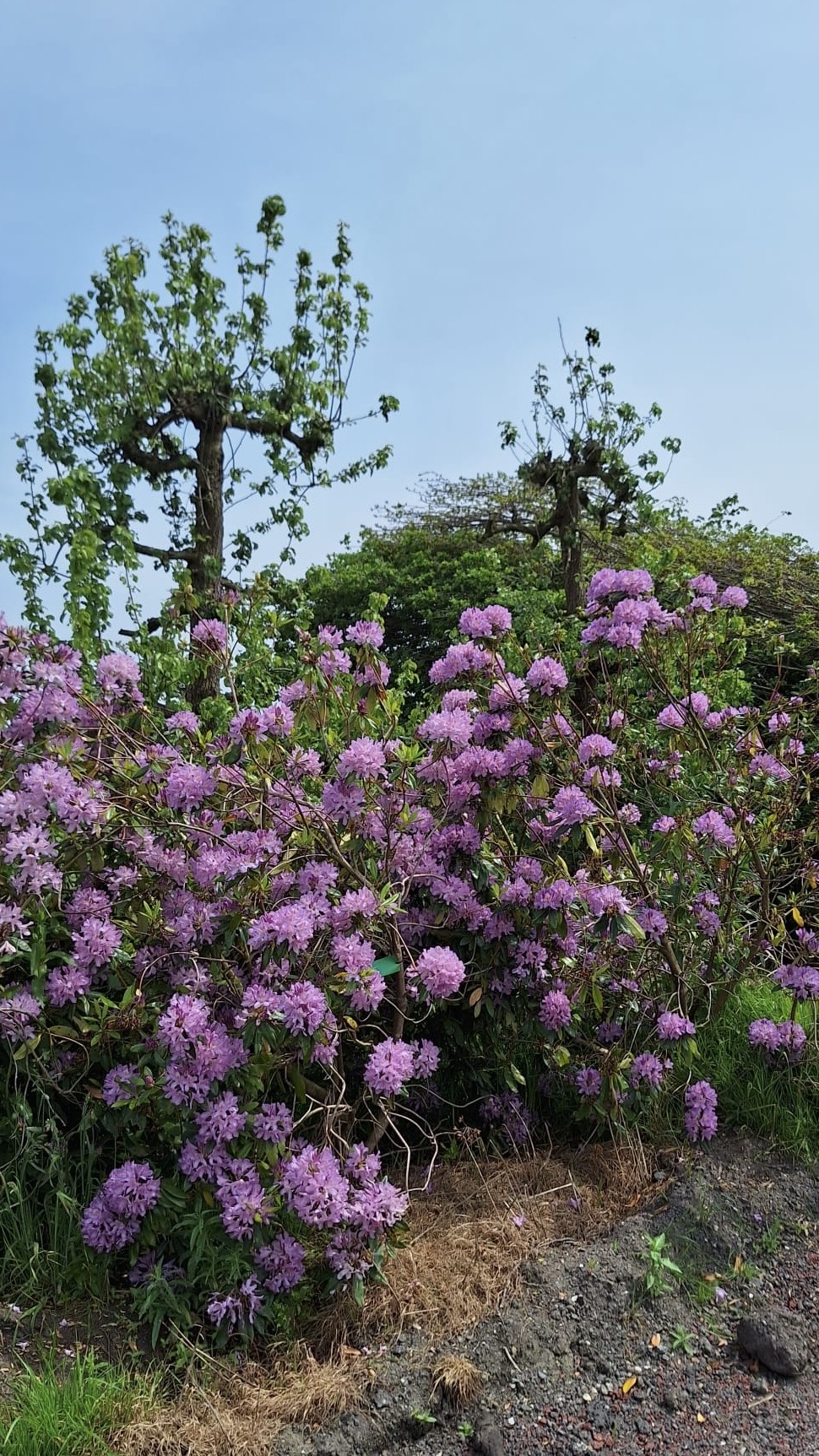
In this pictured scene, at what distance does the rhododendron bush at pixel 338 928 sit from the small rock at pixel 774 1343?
2.19 feet

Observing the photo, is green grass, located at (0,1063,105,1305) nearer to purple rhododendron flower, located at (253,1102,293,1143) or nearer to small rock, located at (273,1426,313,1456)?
purple rhododendron flower, located at (253,1102,293,1143)

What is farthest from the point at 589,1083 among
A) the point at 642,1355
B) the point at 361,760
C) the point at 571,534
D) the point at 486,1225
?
the point at 571,534

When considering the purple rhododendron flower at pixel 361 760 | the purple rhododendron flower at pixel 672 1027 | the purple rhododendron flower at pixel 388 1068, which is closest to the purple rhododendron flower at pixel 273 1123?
the purple rhododendron flower at pixel 388 1068

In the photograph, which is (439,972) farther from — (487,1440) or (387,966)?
(487,1440)

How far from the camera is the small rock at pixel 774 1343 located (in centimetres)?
265

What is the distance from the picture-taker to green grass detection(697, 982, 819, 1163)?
3.45 m

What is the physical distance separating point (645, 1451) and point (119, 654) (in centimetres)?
270

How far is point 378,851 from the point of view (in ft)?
10.5

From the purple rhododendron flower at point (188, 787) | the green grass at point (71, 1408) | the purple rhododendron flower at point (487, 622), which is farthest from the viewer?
the purple rhododendron flower at point (487, 622)

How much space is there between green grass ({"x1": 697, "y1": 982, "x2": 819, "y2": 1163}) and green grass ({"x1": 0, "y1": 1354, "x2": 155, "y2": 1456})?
2.15 m

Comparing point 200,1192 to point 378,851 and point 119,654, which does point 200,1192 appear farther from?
point 119,654

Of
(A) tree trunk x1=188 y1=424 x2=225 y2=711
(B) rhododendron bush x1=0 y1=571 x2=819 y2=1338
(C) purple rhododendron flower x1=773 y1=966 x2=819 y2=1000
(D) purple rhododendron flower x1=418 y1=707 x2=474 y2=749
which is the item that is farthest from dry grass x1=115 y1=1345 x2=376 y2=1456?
(A) tree trunk x1=188 y1=424 x2=225 y2=711

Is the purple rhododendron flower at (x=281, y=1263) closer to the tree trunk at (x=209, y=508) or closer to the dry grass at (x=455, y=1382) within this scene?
the dry grass at (x=455, y=1382)

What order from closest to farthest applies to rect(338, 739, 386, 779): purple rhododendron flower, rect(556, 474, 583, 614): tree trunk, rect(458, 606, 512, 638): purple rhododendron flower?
rect(338, 739, 386, 779): purple rhododendron flower → rect(458, 606, 512, 638): purple rhododendron flower → rect(556, 474, 583, 614): tree trunk
